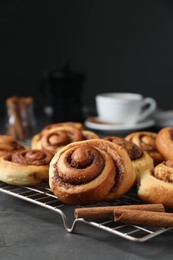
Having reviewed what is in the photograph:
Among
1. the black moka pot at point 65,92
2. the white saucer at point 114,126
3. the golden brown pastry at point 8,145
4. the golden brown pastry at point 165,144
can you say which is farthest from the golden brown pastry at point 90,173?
the black moka pot at point 65,92

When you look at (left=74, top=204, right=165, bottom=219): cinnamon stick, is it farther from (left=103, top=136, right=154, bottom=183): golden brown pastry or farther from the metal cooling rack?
(left=103, top=136, right=154, bottom=183): golden brown pastry

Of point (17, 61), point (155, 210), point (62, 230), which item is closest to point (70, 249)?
point (62, 230)

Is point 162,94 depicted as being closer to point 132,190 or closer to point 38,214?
point 132,190

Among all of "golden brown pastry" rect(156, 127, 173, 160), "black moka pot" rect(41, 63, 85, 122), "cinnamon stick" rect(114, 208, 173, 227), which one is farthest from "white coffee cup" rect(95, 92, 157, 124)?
"cinnamon stick" rect(114, 208, 173, 227)

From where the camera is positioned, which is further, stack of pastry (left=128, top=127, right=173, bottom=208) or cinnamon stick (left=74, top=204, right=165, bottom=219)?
stack of pastry (left=128, top=127, right=173, bottom=208)

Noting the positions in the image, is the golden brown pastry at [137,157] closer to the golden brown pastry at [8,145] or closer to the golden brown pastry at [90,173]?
the golden brown pastry at [90,173]

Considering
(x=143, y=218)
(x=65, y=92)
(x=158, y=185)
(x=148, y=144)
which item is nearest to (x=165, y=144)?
(x=148, y=144)
